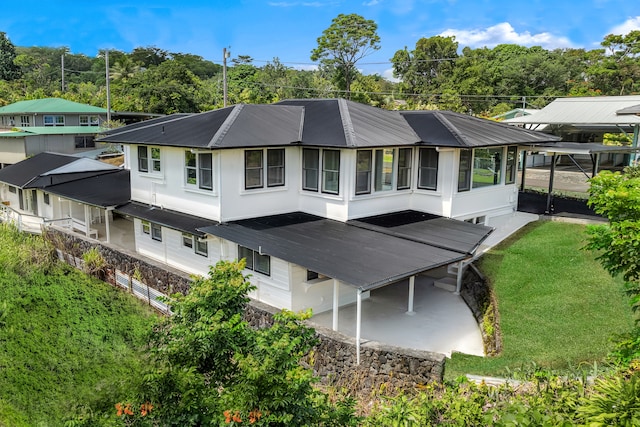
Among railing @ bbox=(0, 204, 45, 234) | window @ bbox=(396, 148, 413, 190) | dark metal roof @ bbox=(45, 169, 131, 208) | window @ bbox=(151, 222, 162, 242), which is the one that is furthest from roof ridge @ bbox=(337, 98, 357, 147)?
railing @ bbox=(0, 204, 45, 234)

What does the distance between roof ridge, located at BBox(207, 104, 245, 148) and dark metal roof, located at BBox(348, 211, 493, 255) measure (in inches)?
175

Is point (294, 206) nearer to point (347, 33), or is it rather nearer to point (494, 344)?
point (494, 344)

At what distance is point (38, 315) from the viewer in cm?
1455

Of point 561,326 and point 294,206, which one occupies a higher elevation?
point 294,206

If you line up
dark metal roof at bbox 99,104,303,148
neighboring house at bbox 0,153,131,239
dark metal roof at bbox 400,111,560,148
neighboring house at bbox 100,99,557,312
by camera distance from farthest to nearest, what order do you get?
neighboring house at bbox 0,153,131,239 → dark metal roof at bbox 400,111,560,148 → dark metal roof at bbox 99,104,303,148 → neighboring house at bbox 100,99,557,312

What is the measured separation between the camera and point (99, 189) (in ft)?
65.6

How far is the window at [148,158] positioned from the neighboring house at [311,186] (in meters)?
0.04

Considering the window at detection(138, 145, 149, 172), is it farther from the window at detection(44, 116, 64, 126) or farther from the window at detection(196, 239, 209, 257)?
the window at detection(44, 116, 64, 126)

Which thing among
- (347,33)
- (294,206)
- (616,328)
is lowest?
(616,328)

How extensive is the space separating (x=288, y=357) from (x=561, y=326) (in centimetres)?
798

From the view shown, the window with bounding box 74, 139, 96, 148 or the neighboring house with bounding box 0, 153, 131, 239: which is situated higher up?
the window with bounding box 74, 139, 96, 148

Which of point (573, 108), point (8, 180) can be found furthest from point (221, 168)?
point (573, 108)

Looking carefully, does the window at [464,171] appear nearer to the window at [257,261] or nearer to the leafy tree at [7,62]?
the window at [257,261]

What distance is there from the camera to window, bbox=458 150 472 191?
15.6 m
